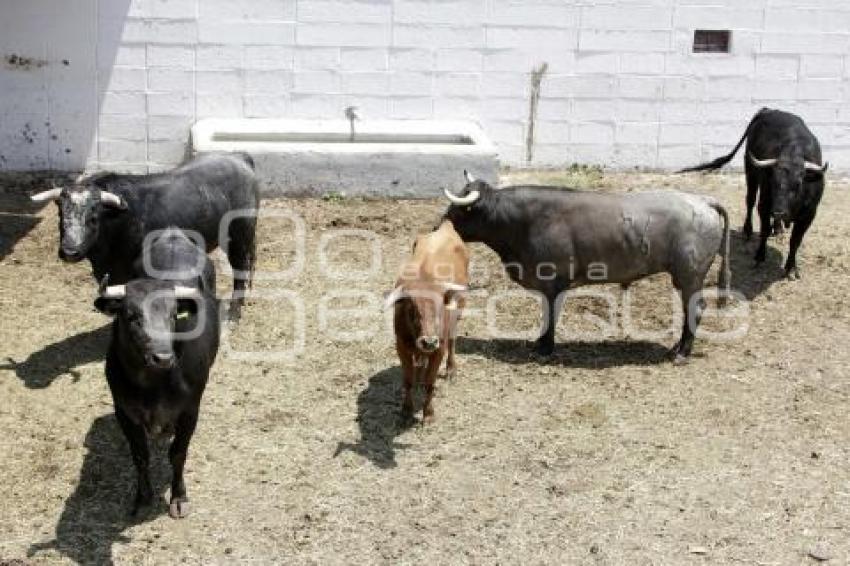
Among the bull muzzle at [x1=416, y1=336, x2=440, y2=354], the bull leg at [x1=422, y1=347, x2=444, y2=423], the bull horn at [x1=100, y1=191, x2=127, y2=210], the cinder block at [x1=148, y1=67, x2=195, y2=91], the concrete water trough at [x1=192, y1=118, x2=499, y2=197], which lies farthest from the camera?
the cinder block at [x1=148, y1=67, x2=195, y2=91]

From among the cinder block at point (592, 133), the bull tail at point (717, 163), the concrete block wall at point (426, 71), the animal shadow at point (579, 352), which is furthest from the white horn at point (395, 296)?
the cinder block at point (592, 133)

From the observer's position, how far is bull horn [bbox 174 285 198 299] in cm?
608

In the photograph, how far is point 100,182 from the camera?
8.30 metres

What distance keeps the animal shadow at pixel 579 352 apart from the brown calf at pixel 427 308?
0.81m

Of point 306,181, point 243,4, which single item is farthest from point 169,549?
point 243,4

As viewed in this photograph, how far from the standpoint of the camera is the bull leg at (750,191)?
10930 mm

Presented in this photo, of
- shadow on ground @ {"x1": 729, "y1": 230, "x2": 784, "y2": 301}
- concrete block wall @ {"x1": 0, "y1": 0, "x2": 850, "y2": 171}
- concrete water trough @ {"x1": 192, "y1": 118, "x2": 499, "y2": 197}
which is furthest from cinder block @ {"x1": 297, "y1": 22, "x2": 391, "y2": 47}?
shadow on ground @ {"x1": 729, "y1": 230, "x2": 784, "y2": 301}

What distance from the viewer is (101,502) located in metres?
6.54

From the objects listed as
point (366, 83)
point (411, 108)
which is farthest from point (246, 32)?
point (411, 108)

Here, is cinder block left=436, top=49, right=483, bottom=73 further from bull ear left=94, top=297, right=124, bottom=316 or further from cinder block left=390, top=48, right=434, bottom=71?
bull ear left=94, top=297, right=124, bottom=316

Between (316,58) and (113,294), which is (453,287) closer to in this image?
(113,294)

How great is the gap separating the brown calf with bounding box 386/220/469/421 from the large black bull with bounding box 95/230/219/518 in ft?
4.00

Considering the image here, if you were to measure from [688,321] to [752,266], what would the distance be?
7.46 feet

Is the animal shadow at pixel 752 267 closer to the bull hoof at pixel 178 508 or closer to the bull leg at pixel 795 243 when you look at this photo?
the bull leg at pixel 795 243
